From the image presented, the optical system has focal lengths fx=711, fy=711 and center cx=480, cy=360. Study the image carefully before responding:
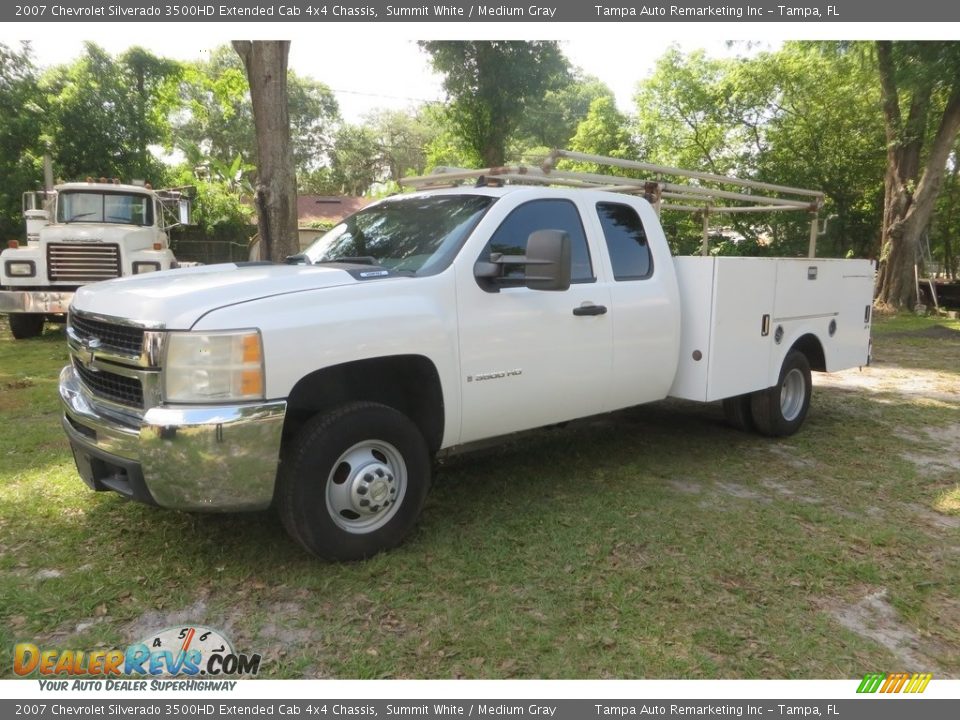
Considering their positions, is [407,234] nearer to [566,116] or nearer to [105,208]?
[105,208]

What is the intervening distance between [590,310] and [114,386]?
2.75 metres

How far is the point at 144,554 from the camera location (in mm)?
3781

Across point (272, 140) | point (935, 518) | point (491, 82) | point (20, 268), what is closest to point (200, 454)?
point (935, 518)

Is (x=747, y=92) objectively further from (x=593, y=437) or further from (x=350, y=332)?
(x=350, y=332)

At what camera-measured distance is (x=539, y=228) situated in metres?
4.52

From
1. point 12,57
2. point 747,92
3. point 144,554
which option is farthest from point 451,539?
point 12,57

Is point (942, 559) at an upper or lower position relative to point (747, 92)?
lower

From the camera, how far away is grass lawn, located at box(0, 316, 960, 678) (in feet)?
9.92

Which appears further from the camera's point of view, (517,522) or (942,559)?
(517,522)

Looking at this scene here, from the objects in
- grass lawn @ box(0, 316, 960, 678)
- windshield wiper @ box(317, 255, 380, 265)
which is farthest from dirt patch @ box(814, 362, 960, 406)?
windshield wiper @ box(317, 255, 380, 265)

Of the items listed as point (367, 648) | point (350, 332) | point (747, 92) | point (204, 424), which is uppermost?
point (747, 92)

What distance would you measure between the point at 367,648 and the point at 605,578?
50.6 inches

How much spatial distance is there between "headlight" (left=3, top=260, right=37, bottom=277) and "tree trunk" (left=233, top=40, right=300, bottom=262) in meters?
4.82

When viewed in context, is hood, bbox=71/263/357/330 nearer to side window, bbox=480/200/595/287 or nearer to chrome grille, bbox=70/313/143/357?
chrome grille, bbox=70/313/143/357
